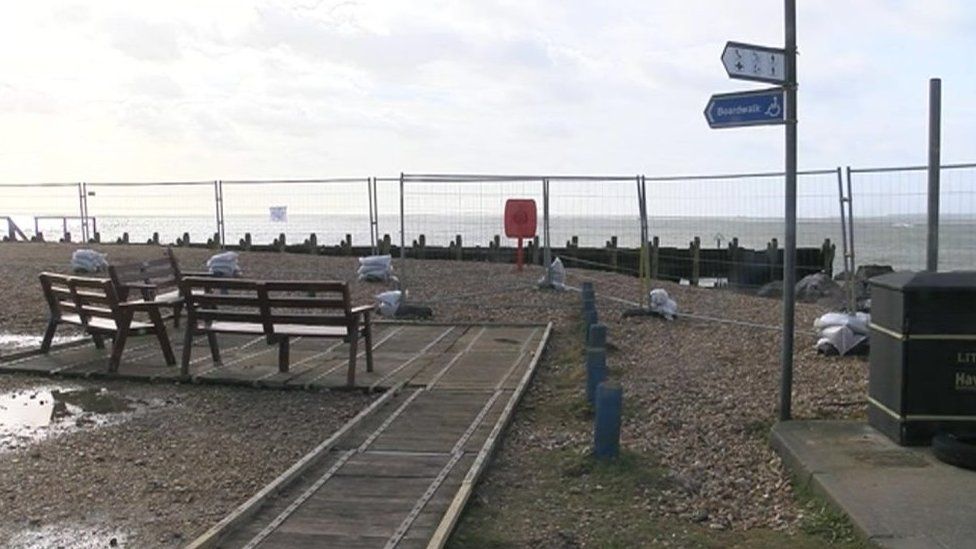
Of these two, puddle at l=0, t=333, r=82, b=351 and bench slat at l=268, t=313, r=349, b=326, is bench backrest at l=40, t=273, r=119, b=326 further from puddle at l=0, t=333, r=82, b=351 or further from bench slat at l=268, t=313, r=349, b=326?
bench slat at l=268, t=313, r=349, b=326

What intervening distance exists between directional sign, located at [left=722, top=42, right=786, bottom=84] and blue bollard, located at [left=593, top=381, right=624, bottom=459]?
2.16 m

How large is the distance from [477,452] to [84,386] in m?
4.22

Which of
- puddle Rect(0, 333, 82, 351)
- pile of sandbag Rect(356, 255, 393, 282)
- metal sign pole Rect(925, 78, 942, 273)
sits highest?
metal sign pole Rect(925, 78, 942, 273)

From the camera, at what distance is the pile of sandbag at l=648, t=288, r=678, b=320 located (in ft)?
41.1

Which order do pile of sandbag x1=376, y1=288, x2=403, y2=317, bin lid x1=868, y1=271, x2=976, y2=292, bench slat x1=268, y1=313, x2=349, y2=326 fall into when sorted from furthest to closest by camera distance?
pile of sandbag x1=376, y1=288, x2=403, y2=317 → bench slat x1=268, y1=313, x2=349, y2=326 → bin lid x1=868, y1=271, x2=976, y2=292

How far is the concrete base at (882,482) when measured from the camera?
4312 mm

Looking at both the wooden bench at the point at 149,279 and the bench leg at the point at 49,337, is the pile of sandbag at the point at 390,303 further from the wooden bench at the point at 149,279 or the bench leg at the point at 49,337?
the bench leg at the point at 49,337

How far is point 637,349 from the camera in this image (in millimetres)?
10453

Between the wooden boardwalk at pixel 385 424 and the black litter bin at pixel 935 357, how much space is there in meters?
2.56

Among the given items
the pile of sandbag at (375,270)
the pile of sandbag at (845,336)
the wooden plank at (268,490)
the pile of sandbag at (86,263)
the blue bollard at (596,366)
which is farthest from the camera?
the pile of sandbag at (86,263)

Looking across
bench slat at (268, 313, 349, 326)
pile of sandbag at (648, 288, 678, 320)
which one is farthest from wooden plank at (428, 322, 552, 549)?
pile of sandbag at (648, 288, 678, 320)

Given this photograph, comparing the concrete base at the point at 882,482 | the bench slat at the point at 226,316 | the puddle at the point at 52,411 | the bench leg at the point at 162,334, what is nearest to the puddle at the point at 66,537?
the puddle at the point at 52,411

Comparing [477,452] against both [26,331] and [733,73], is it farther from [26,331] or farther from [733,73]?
[26,331]

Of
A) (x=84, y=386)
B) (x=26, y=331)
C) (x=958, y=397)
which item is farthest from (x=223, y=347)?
(x=958, y=397)
